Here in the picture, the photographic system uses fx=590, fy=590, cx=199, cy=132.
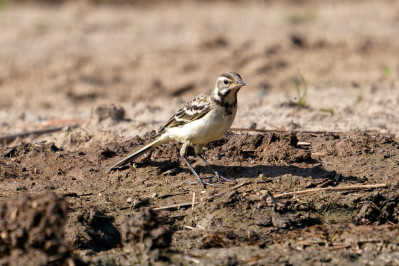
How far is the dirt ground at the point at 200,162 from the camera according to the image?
605 cm

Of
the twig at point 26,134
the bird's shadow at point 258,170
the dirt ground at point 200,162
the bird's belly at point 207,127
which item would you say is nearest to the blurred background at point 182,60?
the dirt ground at point 200,162

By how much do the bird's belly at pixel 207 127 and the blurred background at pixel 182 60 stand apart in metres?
2.57

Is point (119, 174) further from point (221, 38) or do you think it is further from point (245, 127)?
point (221, 38)

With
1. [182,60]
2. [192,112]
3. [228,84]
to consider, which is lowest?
[192,112]

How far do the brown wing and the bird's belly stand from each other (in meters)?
0.13

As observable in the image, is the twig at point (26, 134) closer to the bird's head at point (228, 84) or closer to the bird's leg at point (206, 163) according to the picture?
the bird's leg at point (206, 163)

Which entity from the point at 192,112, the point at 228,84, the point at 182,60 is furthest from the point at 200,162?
the point at 182,60

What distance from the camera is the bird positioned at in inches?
272

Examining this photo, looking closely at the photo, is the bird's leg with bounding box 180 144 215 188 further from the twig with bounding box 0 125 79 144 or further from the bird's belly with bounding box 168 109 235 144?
the twig with bounding box 0 125 79 144

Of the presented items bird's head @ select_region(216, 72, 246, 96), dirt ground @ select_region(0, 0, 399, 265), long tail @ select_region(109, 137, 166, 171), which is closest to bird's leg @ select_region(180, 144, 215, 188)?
dirt ground @ select_region(0, 0, 399, 265)

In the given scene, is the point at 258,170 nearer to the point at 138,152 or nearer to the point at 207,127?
the point at 207,127

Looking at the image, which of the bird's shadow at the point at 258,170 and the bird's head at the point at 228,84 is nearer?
the bird's head at the point at 228,84

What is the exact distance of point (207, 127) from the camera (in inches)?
271

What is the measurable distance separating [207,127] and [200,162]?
915mm
